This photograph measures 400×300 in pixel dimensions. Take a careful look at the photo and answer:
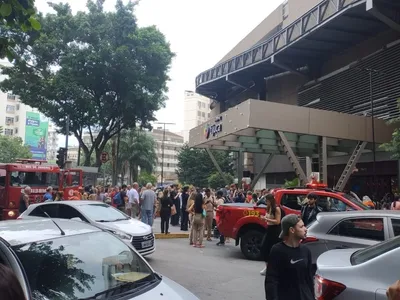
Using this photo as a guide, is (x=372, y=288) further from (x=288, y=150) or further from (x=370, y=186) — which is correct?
(x=370, y=186)

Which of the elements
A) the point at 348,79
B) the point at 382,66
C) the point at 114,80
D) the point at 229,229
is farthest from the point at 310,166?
the point at 229,229

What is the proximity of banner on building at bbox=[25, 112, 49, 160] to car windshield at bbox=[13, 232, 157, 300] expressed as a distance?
8185cm

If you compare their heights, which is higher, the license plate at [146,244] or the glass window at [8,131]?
the glass window at [8,131]

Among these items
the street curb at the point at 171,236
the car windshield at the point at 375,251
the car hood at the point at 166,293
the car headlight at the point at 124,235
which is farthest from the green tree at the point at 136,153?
the car windshield at the point at 375,251

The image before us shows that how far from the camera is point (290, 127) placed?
1847 cm

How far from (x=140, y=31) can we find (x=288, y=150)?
14.9 metres

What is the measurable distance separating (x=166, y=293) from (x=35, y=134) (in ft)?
278

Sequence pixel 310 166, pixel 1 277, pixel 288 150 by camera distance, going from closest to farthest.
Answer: pixel 1 277 < pixel 288 150 < pixel 310 166

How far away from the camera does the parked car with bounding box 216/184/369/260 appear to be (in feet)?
30.4

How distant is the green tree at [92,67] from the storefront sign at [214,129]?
7210 mm

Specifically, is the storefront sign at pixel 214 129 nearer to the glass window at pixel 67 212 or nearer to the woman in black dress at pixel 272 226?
the glass window at pixel 67 212

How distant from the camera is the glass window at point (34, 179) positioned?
16.4 metres

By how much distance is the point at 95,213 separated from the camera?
9273 millimetres

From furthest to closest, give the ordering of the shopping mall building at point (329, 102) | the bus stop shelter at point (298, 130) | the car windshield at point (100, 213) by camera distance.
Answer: the shopping mall building at point (329, 102) < the bus stop shelter at point (298, 130) < the car windshield at point (100, 213)
